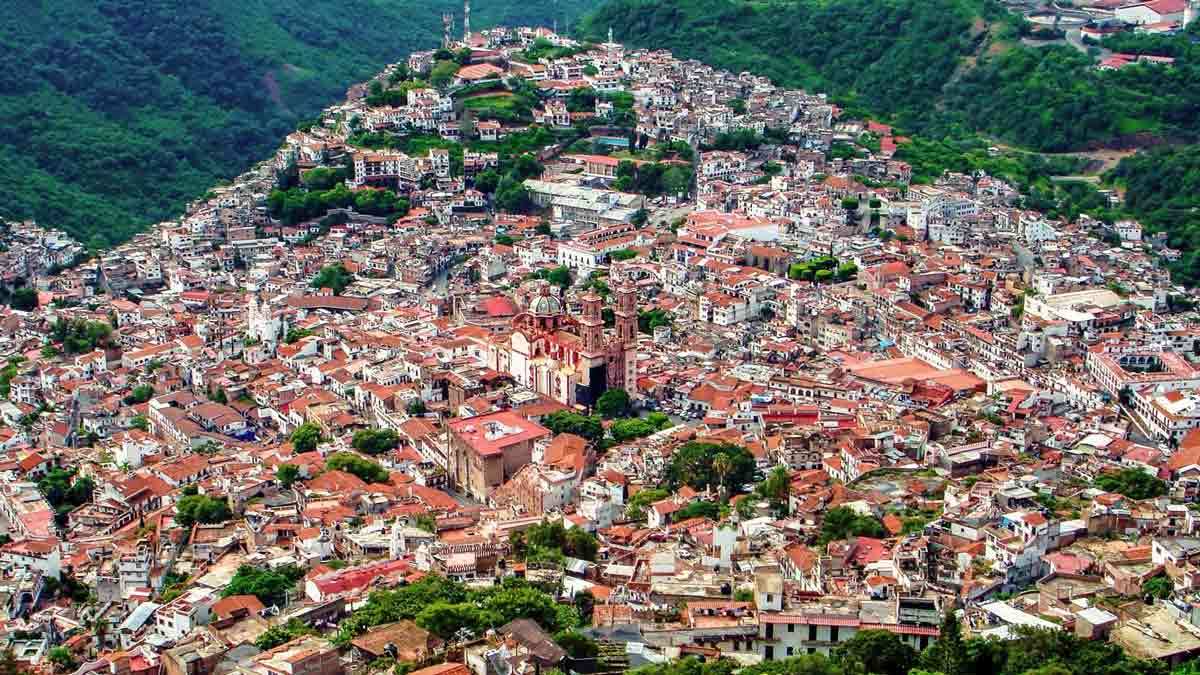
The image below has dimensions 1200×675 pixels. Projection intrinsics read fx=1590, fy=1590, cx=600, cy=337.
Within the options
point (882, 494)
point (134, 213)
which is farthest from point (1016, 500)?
point (134, 213)

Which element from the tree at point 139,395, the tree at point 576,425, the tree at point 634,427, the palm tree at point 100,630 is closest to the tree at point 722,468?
the tree at point 634,427

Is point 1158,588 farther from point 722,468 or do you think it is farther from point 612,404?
point 612,404

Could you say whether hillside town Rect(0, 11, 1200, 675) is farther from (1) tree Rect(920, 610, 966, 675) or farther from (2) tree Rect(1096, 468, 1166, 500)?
(1) tree Rect(920, 610, 966, 675)

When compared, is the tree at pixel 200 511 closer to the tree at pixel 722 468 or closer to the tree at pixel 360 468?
the tree at pixel 360 468

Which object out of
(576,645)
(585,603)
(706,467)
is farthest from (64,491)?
(576,645)

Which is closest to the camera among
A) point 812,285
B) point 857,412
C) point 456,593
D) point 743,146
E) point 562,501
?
point 456,593

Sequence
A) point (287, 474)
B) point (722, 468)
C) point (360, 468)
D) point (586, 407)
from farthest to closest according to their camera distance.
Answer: point (586, 407) < point (360, 468) < point (287, 474) < point (722, 468)

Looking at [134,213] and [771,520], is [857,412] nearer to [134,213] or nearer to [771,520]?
[771,520]
